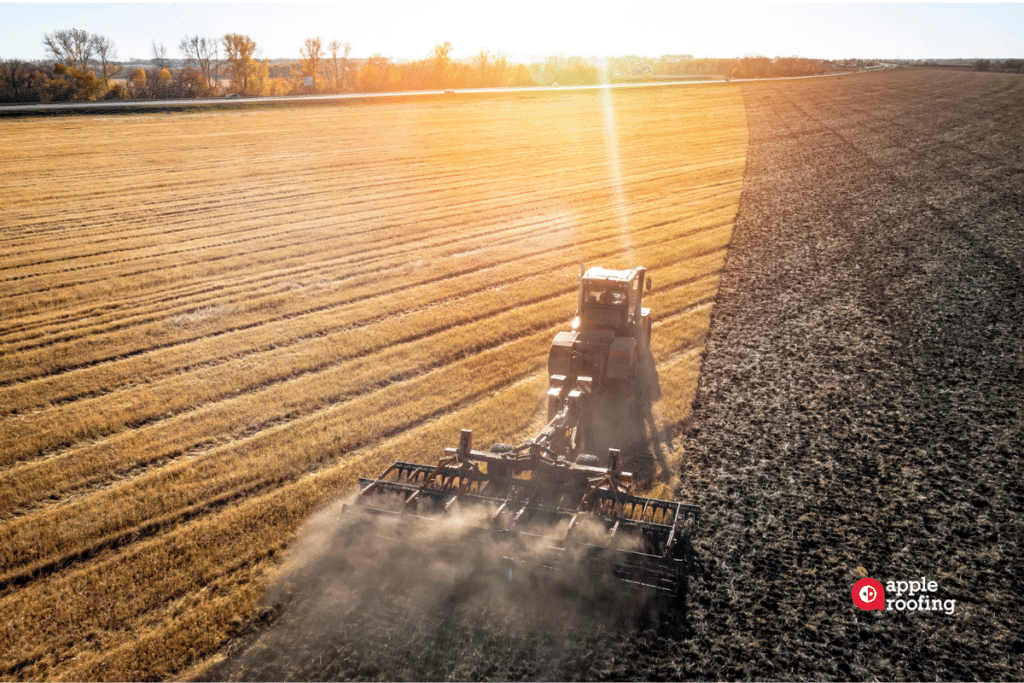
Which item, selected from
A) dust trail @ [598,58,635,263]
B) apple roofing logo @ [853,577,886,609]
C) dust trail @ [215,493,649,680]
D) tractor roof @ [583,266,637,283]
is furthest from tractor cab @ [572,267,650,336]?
dust trail @ [598,58,635,263]

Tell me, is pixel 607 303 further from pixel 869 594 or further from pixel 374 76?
pixel 374 76

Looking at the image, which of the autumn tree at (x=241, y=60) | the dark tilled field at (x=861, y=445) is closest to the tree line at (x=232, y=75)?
the autumn tree at (x=241, y=60)

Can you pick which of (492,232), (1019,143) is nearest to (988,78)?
(1019,143)

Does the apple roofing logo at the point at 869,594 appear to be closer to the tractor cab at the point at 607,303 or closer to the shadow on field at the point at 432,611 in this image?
the shadow on field at the point at 432,611

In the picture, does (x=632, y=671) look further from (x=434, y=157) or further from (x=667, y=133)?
(x=667, y=133)

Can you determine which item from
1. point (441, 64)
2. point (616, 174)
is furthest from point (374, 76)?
point (616, 174)
